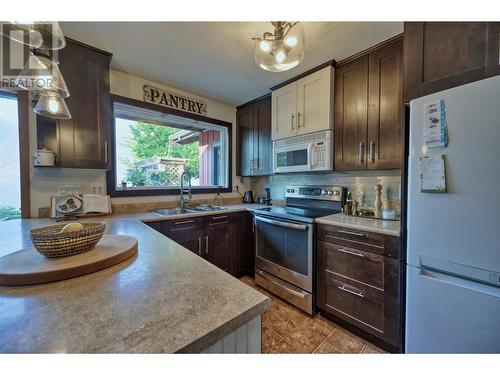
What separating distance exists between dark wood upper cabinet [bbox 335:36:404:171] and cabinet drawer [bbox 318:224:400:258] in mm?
644

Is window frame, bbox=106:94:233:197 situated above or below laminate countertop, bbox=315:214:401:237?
above

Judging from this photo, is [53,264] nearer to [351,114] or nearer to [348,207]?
[348,207]

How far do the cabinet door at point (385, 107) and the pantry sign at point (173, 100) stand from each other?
2.03m

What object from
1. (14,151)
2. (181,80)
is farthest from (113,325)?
(181,80)

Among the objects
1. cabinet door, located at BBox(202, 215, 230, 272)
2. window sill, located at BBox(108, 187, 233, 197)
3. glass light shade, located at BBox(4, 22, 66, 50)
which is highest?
glass light shade, located at BBox(4, 22, 66, 50)

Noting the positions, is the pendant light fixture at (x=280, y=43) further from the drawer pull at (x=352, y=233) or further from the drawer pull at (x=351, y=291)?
the drawer pull at (x=351, y=291)

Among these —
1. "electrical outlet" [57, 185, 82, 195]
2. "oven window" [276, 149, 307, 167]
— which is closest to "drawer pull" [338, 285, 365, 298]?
"oven window" [276, 149, 307, 167]

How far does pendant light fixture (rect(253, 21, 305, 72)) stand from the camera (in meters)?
1.23

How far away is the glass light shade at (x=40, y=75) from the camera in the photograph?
35.4 inches

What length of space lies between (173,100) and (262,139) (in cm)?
125

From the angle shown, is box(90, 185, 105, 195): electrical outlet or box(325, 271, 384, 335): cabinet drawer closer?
box(325, 271, 384, 335): cabinet drawer

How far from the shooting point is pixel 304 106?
223 centimetres

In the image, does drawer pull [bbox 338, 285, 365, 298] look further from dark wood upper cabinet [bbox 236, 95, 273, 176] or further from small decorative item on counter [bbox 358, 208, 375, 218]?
dark wood upper cabinet [bbox 236, 95, 273, 176]
